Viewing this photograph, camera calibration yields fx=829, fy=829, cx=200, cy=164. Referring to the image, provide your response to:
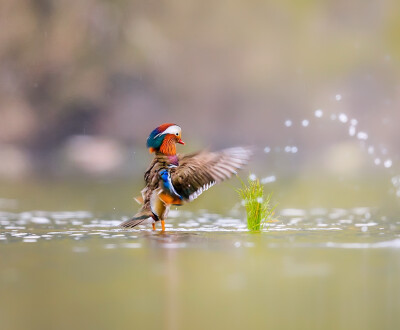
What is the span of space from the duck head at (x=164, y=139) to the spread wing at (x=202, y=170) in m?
0.13

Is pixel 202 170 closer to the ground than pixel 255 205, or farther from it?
farther from it

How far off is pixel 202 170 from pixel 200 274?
1531 millimetres

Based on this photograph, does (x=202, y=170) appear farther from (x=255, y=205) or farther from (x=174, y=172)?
(x=255, y=205)

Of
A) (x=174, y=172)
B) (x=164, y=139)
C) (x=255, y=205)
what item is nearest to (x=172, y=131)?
(x=164, y=139)

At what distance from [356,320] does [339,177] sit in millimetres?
8587

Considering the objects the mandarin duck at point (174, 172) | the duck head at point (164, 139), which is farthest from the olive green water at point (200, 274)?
the duck head at point (164, 139)

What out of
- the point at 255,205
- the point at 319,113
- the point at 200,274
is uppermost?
the point at 319,113

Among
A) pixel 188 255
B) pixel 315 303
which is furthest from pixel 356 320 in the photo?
pixel 188 255

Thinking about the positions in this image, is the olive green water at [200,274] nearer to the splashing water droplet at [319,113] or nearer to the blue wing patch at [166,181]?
the blue wing patch at [166,181]

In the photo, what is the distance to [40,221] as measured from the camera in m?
6.80

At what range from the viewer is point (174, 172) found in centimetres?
589

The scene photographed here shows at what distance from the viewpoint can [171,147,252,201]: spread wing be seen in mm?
5887

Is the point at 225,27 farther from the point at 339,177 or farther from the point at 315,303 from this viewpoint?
the point at 315,303

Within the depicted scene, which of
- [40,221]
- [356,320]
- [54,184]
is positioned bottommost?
[356,320]
